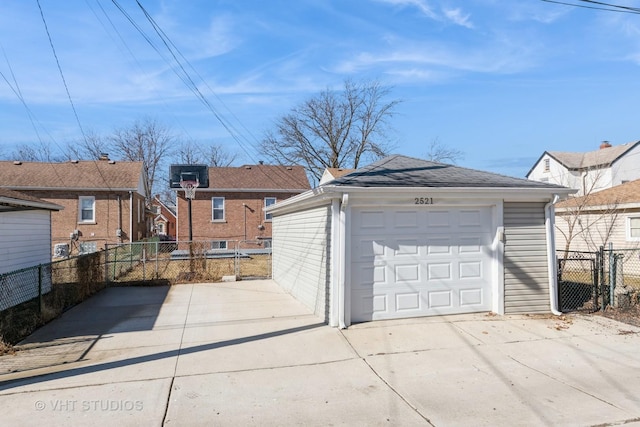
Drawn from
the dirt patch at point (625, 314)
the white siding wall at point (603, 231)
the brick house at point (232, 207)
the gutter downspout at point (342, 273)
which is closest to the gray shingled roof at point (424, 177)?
the gutter downspout at point (342, 273)

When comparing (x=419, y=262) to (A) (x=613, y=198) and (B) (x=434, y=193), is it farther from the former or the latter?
(A) (x=613, y=198)

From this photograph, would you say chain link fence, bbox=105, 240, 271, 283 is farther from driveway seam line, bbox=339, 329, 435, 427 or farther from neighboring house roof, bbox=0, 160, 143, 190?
neighboring house roof, bbox=0, 160, 143, 190

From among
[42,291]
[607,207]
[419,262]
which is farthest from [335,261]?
[607,207]

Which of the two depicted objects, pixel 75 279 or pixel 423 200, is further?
pixel 75 279

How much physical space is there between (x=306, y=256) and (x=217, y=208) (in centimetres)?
1792

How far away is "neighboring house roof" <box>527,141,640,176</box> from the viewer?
1186 inches

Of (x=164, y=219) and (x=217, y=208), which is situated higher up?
(x=217, y=208)

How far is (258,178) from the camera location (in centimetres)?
2705

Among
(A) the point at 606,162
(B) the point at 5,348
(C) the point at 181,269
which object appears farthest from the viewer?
(A) the point at 606,162

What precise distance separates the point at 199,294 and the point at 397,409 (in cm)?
807

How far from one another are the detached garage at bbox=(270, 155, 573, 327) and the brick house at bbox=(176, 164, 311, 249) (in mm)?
18061


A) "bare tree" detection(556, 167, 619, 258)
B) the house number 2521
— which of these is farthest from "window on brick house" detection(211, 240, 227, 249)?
the house number 2521

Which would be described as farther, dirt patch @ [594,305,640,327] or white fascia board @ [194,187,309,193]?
white fascia board @ [194,187,309,193]

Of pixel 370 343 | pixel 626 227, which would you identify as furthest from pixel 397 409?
pixel 626 227
